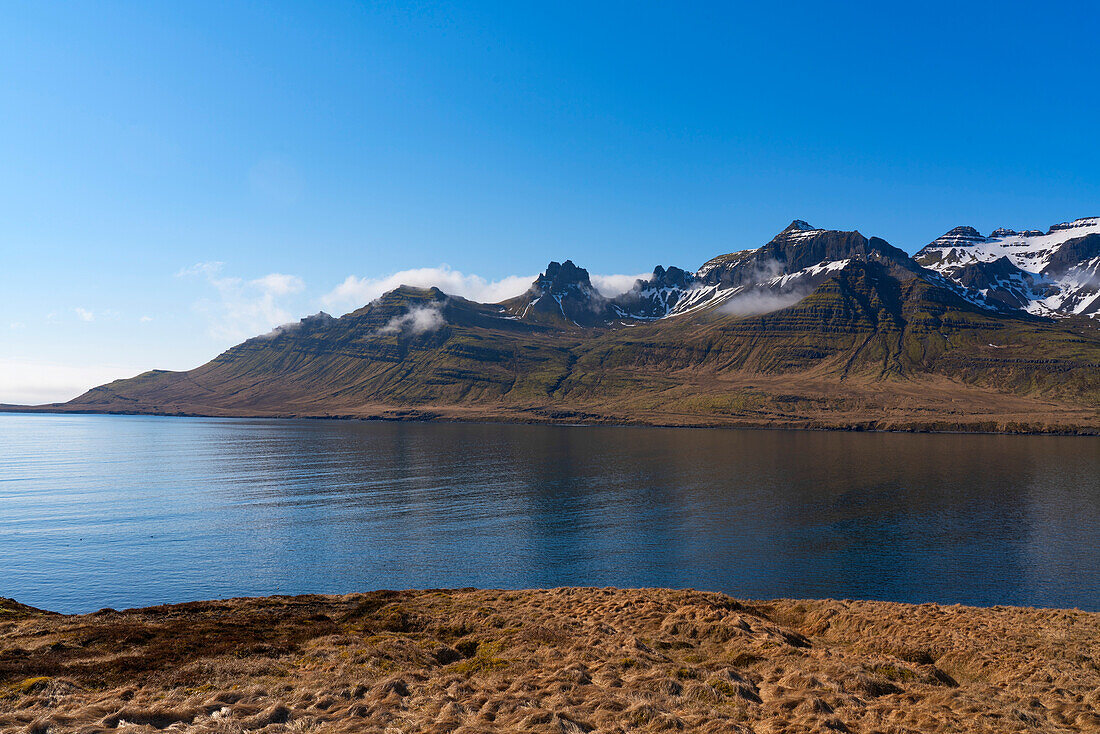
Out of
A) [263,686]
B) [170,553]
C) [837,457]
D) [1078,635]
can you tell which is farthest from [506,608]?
[837,457]

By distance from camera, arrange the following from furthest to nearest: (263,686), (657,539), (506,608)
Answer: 1. (657,539)
2. (506,608)
3. (263,686)

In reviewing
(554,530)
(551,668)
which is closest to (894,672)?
(551,668)

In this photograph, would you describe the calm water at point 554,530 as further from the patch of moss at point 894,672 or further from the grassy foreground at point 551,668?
the patch of moss at point 894,672

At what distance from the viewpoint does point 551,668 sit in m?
29.4

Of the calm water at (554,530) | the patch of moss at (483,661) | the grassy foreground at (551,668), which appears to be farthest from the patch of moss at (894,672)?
the calm water at (554,530)

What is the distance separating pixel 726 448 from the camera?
647 feet

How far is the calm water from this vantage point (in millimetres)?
59719

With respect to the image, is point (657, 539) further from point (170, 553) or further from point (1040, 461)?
point (1040, 461)

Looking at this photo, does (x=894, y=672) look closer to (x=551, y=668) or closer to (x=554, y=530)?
(x=551, y=668)

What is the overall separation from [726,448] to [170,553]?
6614 inches

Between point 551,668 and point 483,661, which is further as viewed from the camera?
point 483,661

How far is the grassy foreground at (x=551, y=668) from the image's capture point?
2305 centimetres

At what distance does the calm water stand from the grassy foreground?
17301 mm

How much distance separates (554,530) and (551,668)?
52.4 meters
